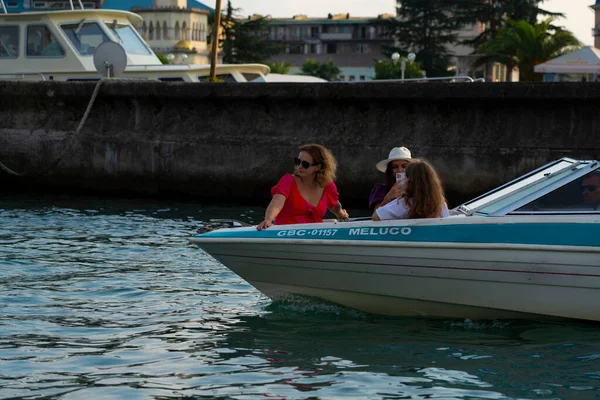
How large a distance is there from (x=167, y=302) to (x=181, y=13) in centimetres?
10880

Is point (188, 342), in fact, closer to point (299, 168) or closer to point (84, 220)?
point (299, 168)

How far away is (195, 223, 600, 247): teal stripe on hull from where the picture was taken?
8.13 m

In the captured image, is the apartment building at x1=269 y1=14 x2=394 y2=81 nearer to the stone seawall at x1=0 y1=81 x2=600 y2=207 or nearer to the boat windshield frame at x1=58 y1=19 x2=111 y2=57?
the boat windshield frame at x1=58 y1=19 x2=111 y2=57

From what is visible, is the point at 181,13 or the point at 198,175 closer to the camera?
the point at 198,175

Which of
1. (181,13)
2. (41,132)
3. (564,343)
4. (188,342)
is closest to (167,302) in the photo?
(188,342)

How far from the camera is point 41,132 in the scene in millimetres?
18672

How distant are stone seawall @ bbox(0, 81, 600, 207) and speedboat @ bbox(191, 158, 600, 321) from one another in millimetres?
6538

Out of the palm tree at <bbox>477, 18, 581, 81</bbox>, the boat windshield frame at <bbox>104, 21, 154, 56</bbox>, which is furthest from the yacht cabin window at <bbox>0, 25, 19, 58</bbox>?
the palm tree at <bbox>477, 18, 581, 81</bbox>

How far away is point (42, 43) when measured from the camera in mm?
21531

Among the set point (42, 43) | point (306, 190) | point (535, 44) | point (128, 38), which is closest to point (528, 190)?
point (306, 190)

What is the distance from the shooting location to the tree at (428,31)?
8294 centimetres

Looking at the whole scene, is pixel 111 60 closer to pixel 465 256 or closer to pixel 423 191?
pixel 423 191

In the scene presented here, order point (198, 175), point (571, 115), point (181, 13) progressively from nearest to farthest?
1. point (571, 115)
2. point (198, 175)
3. point (181, 13)

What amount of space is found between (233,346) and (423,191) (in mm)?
1763
